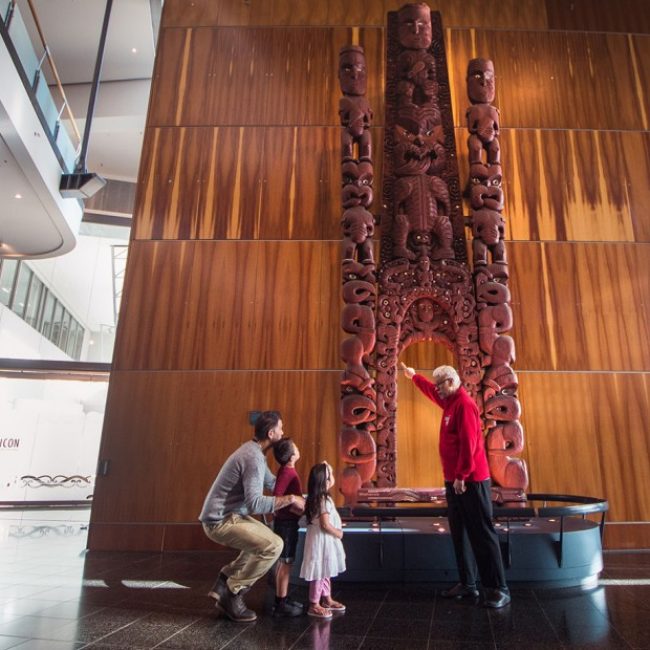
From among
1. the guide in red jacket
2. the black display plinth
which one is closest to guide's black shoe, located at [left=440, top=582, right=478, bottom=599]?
the guide in red jacket

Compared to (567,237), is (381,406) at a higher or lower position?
lower

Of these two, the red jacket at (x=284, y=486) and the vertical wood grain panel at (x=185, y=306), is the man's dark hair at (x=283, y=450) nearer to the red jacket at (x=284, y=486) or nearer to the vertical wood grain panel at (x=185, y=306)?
the red jacket at (x=284, y=486)

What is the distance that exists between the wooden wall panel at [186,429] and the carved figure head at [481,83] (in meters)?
3.38

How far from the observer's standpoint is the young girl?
2680 millimetres

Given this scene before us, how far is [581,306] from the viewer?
558 cm

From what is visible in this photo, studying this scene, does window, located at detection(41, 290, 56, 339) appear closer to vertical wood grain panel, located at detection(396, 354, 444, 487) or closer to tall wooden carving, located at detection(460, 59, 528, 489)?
vertical wood grain panel, located at detection(396, 354, 444, 487)

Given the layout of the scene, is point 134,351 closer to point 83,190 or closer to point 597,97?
point 83,190

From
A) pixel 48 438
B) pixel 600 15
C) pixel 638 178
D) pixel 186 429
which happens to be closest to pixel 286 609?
pixel 186 429

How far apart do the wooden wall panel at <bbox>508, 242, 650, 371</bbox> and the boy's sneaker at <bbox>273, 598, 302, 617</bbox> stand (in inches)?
144

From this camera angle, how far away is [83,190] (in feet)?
22.7

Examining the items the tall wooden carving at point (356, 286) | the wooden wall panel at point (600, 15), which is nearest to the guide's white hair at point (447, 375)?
the tall wooden carving at point (356, 286)

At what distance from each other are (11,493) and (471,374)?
8619 millimetres

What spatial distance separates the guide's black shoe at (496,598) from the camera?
2791mm

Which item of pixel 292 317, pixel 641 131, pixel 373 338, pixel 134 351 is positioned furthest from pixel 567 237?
pixel 134 351
